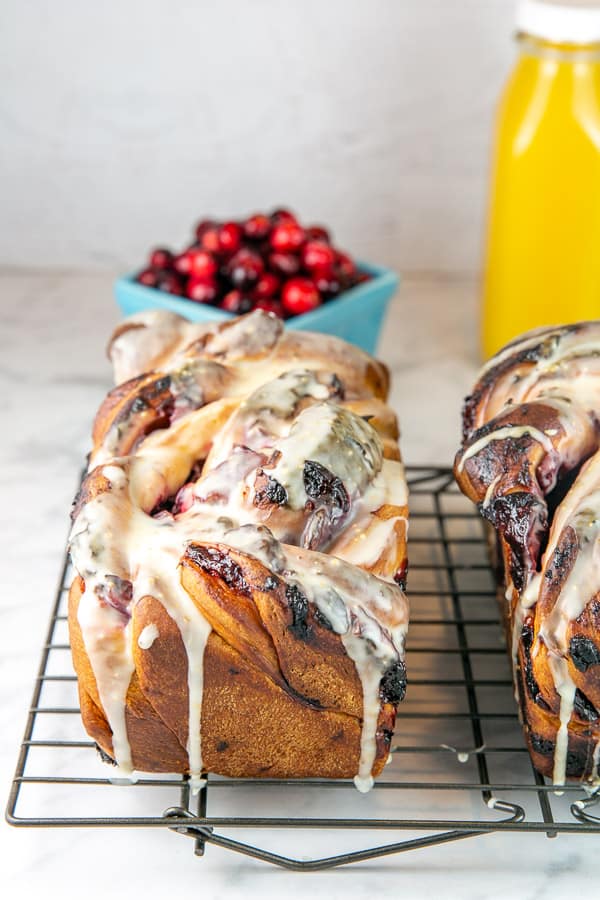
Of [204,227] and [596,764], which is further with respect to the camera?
[204,227]

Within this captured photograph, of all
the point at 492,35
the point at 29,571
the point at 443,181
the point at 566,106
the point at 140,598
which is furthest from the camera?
the point at 443,181

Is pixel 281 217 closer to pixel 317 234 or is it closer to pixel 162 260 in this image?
pixel 317 234

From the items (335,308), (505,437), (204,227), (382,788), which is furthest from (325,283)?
(382,788)

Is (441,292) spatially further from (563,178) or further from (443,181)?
(563,178)

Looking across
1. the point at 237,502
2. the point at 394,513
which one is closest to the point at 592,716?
the point at 394,513

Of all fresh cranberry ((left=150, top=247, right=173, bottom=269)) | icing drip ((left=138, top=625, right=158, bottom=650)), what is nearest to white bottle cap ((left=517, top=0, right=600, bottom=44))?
fresh cranberry ((left=150, top=247, right=173, bottom=269))

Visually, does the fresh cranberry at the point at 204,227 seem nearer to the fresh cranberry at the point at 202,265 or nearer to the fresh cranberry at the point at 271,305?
the fresh cranberry at the point at 202,265
